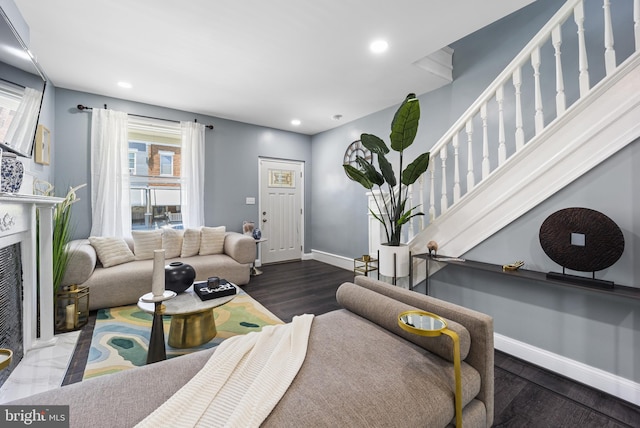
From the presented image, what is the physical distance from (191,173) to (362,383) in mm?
3990

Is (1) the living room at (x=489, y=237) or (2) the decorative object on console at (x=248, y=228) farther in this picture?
(2) the decorative object on console at (x=248, y=228)

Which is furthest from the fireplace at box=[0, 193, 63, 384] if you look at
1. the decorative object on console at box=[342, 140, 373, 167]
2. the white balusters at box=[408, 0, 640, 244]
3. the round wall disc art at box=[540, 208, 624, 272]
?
the decorative object on console at box=[342, 140, 373, 167]

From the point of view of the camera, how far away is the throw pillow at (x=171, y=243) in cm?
356

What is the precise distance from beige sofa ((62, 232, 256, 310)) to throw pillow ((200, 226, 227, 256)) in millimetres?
129

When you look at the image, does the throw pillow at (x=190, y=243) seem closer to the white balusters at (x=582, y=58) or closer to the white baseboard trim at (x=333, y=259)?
the white baseboard trim at (x=333, y=259)

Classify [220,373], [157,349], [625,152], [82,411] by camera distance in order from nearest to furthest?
[82,411] → [220,373] → [625,152] → [157,349]

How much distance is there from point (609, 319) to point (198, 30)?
371cm

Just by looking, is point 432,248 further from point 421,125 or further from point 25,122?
point 25,122

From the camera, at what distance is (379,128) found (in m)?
4.14

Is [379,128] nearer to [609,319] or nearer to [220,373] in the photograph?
[609,319]

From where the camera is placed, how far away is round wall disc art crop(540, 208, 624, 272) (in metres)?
1.63

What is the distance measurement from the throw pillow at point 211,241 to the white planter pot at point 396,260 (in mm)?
2464

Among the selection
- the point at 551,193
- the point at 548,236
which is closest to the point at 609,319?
the point at 548,236

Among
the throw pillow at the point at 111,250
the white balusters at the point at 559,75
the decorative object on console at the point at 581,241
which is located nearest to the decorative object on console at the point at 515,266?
the decorative object on console at the point at 581,241
